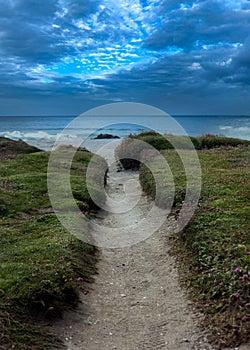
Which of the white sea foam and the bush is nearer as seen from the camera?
the bush

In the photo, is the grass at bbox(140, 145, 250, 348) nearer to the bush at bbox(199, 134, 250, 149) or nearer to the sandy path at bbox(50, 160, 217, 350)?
the sandy path at bbox(50, 160, 217, 350)

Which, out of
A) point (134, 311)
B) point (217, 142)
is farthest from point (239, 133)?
point (134, 311)

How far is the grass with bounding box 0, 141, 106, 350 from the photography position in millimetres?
7156

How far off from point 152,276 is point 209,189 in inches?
238

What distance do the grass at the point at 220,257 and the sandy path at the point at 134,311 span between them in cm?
37

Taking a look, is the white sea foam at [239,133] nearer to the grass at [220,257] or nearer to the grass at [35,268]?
the grass at [220,257]

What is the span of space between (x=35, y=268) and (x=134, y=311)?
2506 millimetres

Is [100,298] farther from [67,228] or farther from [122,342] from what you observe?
[67,228]

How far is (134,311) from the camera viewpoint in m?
8.45

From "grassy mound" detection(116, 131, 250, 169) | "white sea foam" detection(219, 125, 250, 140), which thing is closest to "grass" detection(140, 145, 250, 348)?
"grassy mound" detection(116, 131, 250, 169)

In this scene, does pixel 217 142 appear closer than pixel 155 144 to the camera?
No

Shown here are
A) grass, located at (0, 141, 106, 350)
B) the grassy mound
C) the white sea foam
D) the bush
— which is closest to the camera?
grass, located at (0, 141, 106, 350)

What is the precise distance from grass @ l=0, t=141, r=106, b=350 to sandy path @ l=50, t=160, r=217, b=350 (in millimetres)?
388

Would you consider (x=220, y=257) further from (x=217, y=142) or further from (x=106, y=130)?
(x=106, y=130)
